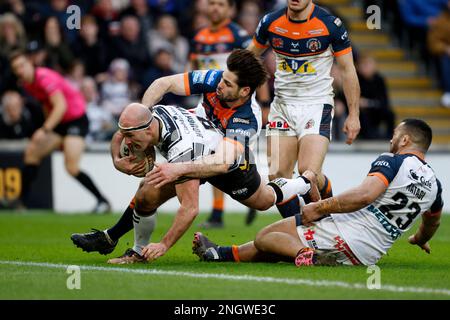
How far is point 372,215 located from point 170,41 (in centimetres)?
1140

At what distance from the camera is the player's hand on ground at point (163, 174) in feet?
26.0

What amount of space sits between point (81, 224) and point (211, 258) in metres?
4.93

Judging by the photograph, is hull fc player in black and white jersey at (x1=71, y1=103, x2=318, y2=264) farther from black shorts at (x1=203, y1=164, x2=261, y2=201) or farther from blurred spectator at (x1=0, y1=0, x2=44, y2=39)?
blurred spectator at (x1=0, y1=0, x2=44, y2=39)

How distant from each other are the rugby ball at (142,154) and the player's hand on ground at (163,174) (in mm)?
416

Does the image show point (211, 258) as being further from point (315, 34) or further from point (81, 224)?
point (81, 224)

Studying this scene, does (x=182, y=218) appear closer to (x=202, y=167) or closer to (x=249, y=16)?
(x=202, y=167)

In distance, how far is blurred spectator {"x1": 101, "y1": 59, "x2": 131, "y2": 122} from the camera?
1741 cm

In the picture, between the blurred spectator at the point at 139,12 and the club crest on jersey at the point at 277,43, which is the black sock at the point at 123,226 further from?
the blurred spectator at the point at 139,12

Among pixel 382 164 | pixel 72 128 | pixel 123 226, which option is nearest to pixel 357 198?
pixel 382 164

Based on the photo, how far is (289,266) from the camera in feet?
27.1

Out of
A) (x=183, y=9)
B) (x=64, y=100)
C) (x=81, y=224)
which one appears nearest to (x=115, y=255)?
(x=81, y=224)

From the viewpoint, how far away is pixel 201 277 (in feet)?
24.8

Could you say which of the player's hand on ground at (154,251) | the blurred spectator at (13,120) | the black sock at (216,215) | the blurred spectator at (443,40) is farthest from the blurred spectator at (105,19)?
the player's hand on ground at (154,251)

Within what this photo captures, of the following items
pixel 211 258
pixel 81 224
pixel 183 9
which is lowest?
pixel 81 224
